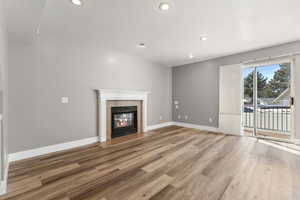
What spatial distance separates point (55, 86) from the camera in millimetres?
2791

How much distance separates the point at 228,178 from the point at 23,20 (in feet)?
12.3

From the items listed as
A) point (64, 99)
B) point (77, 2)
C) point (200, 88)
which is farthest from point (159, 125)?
point (77, 2)

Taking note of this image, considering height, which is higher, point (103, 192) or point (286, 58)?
point (286, 58)

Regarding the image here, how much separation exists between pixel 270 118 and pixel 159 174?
14.2 ft

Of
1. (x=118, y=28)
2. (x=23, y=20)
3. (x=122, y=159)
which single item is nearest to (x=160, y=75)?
(x=118, y=28)

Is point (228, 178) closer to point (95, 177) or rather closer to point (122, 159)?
point (122, 159)

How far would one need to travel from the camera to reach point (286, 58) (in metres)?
3.28

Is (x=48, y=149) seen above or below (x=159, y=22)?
below

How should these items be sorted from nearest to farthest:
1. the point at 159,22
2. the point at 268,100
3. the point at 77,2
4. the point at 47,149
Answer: the point at 77,2 < the point at 159,22 < the point at 47,149 < the point at 268,100

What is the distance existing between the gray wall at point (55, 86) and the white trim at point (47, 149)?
0.28 ft

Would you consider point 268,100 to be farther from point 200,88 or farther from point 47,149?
point 47,149

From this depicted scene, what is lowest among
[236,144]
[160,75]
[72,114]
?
[236,144]

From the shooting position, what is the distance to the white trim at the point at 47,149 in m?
2.36

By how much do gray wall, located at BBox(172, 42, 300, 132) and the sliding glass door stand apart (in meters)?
0.60
